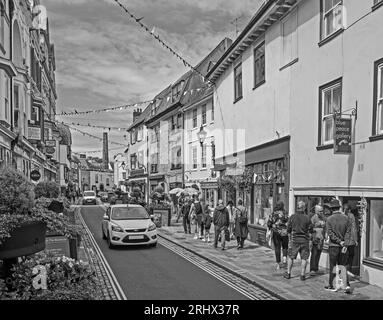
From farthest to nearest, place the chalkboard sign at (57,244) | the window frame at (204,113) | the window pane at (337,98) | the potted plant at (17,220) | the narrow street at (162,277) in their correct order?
the window frame at (204,113), the window pane at (337,98), the narrow street at (162,277), the chalkboard sign at (57,244), the potted plant at (17,220)

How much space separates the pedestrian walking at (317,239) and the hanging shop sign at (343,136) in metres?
1.60

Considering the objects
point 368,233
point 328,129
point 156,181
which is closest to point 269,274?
point 368,233

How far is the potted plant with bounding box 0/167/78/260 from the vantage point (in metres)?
3.55

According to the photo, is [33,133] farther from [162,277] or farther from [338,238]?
[338,238]

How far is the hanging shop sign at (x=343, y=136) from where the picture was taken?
30.8ft

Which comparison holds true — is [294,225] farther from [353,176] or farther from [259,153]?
[259,153]

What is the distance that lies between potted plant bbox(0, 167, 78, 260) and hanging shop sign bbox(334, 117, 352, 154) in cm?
731

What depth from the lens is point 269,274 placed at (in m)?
9.73

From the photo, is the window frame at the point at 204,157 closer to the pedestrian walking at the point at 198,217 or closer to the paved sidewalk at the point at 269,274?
the pedestrian walking at the point at 198,217

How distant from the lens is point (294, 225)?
9156 millimetres

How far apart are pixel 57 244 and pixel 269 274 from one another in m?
5.63

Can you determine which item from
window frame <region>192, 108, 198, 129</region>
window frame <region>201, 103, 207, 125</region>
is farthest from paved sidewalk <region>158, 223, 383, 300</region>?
window frame <region>192, 108, 198, 129</region>

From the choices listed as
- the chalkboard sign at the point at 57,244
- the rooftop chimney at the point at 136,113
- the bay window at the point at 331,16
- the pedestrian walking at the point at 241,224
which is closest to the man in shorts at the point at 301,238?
the pedestrian walking at the point at 241,224
